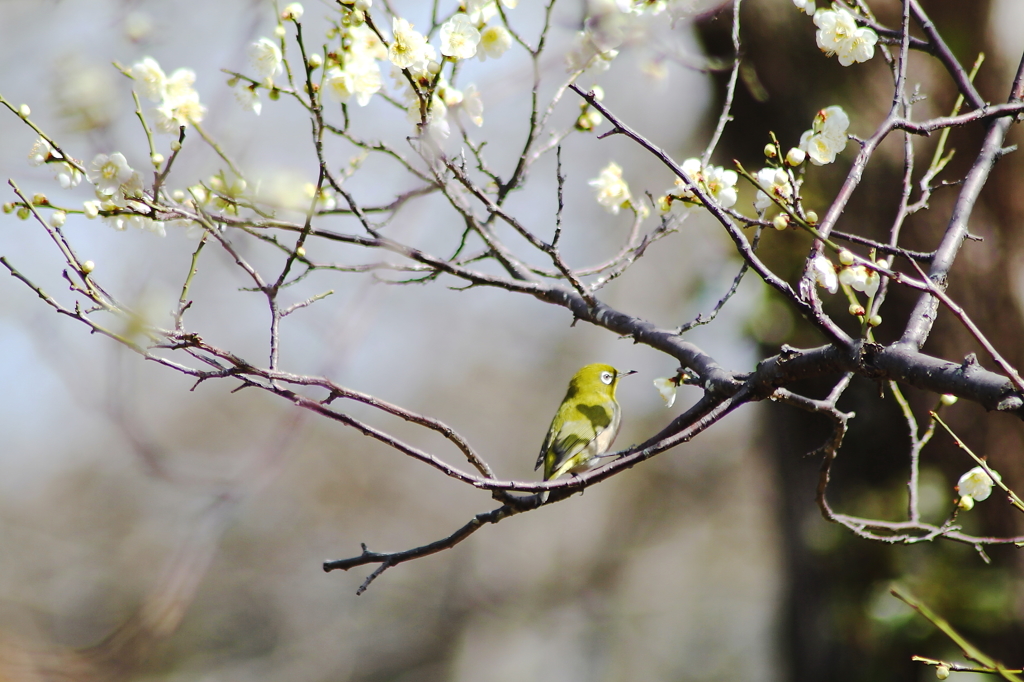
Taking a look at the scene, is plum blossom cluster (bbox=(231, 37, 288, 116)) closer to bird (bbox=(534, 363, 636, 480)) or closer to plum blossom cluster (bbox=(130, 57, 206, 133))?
plum blossom cluster (bbox=(130, 57, 206, 133))

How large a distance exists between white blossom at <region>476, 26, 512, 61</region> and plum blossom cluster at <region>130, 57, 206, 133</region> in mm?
537

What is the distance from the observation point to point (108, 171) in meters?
1.12

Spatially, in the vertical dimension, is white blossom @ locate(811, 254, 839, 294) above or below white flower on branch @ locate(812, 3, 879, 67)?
below

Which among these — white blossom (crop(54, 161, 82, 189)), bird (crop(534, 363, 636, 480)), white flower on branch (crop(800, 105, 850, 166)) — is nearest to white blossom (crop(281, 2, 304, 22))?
white blossom (crop(54, 161, 82, 189))

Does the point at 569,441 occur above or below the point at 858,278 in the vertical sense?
above

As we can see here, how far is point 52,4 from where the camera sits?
159 cm

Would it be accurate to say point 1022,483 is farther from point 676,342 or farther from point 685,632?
point 685,632

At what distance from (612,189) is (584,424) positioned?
0.92 m

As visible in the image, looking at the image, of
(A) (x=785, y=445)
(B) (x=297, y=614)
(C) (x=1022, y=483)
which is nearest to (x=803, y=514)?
(A) (x=785, y=445)

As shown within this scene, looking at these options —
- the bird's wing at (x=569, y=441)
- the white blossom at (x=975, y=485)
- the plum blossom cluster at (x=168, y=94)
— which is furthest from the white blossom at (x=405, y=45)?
the bird's wing at (x=569, y=441)

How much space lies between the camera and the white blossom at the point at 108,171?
3.65 ft

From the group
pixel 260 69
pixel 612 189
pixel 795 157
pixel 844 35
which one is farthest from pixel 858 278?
pixel 260 69

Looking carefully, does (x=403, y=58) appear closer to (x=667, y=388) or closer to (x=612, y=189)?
(x=612, y=189)

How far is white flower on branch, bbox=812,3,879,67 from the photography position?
3.91 feet
